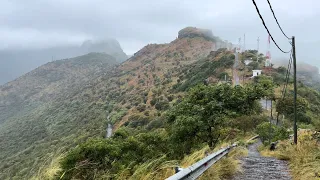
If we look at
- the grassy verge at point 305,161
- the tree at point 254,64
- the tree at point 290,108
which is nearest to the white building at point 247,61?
the tree at point 254,64

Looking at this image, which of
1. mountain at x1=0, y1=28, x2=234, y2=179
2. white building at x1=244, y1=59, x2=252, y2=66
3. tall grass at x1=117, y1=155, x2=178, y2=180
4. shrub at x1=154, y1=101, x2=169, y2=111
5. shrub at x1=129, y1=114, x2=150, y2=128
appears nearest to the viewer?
tall grass at x1=117, y1=155, x2=178, y2=180

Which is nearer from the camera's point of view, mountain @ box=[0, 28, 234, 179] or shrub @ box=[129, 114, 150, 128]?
shrub @ box=[129, 114, 150, 128]

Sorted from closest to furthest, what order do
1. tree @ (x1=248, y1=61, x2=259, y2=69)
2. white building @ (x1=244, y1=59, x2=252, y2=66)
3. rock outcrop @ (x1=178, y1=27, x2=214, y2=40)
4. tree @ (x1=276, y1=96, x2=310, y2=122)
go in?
tree @ (x1=276, y1=96, x2=310, y2=122), tree @ (x1=248, y1=61, x2=259, y2=69), white building @ (x1=244, y1=59, x2=252, y2=66), rock outcrop @ (x1=178, y1=27, x2=214, y2=40)

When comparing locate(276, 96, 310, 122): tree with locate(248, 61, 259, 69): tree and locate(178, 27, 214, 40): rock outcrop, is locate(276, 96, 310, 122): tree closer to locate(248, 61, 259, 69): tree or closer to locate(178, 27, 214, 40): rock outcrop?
locate(248, 61, 259, 69): tree

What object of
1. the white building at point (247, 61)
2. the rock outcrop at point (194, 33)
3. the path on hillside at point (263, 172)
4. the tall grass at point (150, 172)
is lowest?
the white building at point (247, 61)

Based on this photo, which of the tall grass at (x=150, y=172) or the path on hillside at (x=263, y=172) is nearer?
the tall grass at (x=150, y=172)

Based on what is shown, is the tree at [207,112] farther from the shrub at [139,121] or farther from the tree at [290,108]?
the shrub at [139,121]

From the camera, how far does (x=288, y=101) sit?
144ft

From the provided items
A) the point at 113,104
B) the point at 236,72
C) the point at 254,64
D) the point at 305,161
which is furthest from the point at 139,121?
the point at 305,161

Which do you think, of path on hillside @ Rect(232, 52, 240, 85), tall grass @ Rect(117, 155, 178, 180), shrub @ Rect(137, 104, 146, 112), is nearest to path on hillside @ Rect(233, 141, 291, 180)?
tall grass @ Rect(117, 155, 178, 180)

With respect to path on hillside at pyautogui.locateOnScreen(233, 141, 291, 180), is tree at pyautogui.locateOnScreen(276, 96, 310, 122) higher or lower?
lower

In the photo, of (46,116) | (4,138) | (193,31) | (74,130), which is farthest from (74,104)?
(193,31)

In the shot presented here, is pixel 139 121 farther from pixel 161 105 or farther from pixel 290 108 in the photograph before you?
pixel 290 108

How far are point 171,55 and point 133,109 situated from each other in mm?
76839
